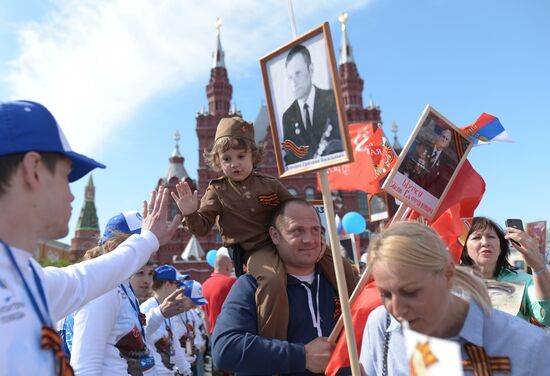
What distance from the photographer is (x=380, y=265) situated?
1.78 m

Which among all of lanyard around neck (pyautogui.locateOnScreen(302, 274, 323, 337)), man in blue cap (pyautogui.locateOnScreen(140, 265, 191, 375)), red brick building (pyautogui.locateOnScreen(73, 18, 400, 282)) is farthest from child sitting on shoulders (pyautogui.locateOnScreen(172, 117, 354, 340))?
red brick building (pyautogui.locateOnScreen(73, 18, 400, 282))

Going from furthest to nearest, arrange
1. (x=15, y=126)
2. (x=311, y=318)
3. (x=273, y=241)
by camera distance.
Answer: (x=273, y=241) → (x=311, y=318) → (x=15, y=126)

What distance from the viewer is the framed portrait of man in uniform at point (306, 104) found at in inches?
87.9

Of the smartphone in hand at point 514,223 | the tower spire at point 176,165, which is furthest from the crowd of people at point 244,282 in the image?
the tower spire at point 176,165

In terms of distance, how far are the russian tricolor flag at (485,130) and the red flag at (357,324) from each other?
1160 millimetres

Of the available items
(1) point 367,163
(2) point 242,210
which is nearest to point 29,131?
(2) point 242,210

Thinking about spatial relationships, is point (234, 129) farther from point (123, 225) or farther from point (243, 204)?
point (123, 225)

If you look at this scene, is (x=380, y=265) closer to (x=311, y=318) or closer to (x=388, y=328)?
(x=388, y=328)

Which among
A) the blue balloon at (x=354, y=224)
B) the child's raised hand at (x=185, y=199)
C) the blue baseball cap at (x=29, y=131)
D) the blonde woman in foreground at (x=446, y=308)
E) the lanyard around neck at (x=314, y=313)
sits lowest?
the blue balloon at (x=354, y=224)

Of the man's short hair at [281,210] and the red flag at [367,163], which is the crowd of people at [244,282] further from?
the red flag at [367,163]

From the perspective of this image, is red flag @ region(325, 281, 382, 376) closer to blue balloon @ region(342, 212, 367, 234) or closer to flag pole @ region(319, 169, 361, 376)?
flag pole @ region(319, 169, 361, 376)

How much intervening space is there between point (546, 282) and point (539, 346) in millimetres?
1514

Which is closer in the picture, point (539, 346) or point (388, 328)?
point (539, 346)

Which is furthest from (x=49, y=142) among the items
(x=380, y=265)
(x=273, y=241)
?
(x=273, y=241)
